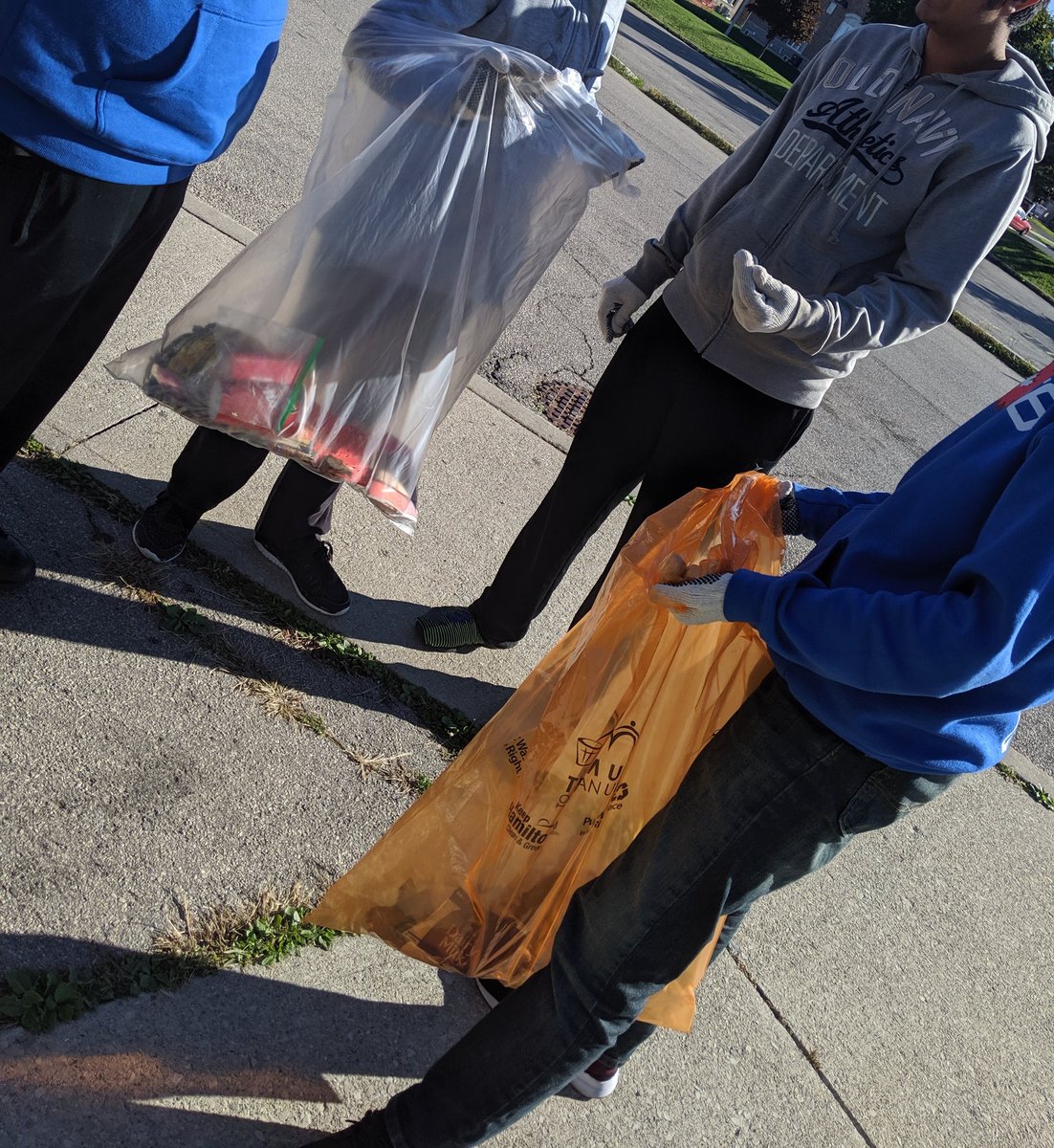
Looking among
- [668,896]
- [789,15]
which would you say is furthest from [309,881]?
[789,15]

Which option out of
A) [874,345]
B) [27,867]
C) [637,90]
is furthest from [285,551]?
[637,90]

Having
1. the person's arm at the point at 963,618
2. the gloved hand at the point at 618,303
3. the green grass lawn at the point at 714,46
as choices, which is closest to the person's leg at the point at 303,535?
the gloved hand at the point at 618,303

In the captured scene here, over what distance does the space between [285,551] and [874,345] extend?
158 centimetres

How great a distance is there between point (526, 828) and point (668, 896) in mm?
408

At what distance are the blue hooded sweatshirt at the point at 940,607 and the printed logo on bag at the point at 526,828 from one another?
1.97 ft

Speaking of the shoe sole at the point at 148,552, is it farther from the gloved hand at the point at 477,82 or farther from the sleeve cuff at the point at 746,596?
the sleeve cuff at the point at 746,596

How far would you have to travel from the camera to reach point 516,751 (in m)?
2.05

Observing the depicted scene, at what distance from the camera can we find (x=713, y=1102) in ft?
7.46

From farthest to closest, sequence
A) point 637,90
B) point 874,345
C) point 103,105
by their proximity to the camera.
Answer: point 637,90
point 874,345
point 103,105

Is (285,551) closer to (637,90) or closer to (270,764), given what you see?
(270,764)

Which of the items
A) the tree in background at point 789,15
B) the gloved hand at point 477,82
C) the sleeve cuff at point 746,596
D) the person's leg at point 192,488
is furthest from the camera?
the tree in background at point 789,15

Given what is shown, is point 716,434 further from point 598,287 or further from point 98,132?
point 598,287

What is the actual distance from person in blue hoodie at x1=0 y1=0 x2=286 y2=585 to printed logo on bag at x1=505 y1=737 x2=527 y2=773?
4.01 feet

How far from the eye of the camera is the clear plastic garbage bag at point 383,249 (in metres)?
2.29
